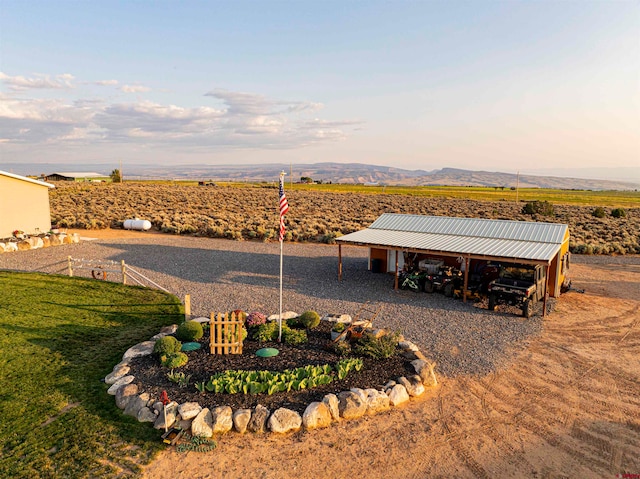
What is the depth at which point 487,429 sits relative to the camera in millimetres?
8367

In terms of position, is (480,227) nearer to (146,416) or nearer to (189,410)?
(189,410)

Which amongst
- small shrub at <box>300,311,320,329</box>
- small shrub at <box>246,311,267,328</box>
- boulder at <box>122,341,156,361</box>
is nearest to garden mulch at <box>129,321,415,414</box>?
boulder at <box>122,341,156,361</box>

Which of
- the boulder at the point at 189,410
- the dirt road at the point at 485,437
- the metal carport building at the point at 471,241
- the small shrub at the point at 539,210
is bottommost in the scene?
the dirt road at the point at 485,437

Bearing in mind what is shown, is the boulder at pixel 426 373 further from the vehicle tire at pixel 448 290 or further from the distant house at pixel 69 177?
the distant house at pixel 69 177

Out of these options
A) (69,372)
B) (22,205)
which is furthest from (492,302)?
→ (22,205)

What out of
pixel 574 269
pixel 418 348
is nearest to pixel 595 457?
pixel 418 348

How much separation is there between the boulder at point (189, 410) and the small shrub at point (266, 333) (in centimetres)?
358

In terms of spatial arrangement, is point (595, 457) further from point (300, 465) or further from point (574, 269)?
point (574, 269)

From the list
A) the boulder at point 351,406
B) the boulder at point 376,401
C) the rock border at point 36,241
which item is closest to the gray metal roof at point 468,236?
the boulder at point 376,401

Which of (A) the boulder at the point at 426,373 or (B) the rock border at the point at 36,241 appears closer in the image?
(A) the boulder at the point at 426,373

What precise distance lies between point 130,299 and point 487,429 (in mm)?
12706

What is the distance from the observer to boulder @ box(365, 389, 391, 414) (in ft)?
29.4

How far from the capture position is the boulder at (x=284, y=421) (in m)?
8.12

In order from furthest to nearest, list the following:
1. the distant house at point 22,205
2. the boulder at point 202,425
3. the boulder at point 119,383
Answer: the distant house at point 22,205
the boulder at point 119,383
the boulder at point 202,425
